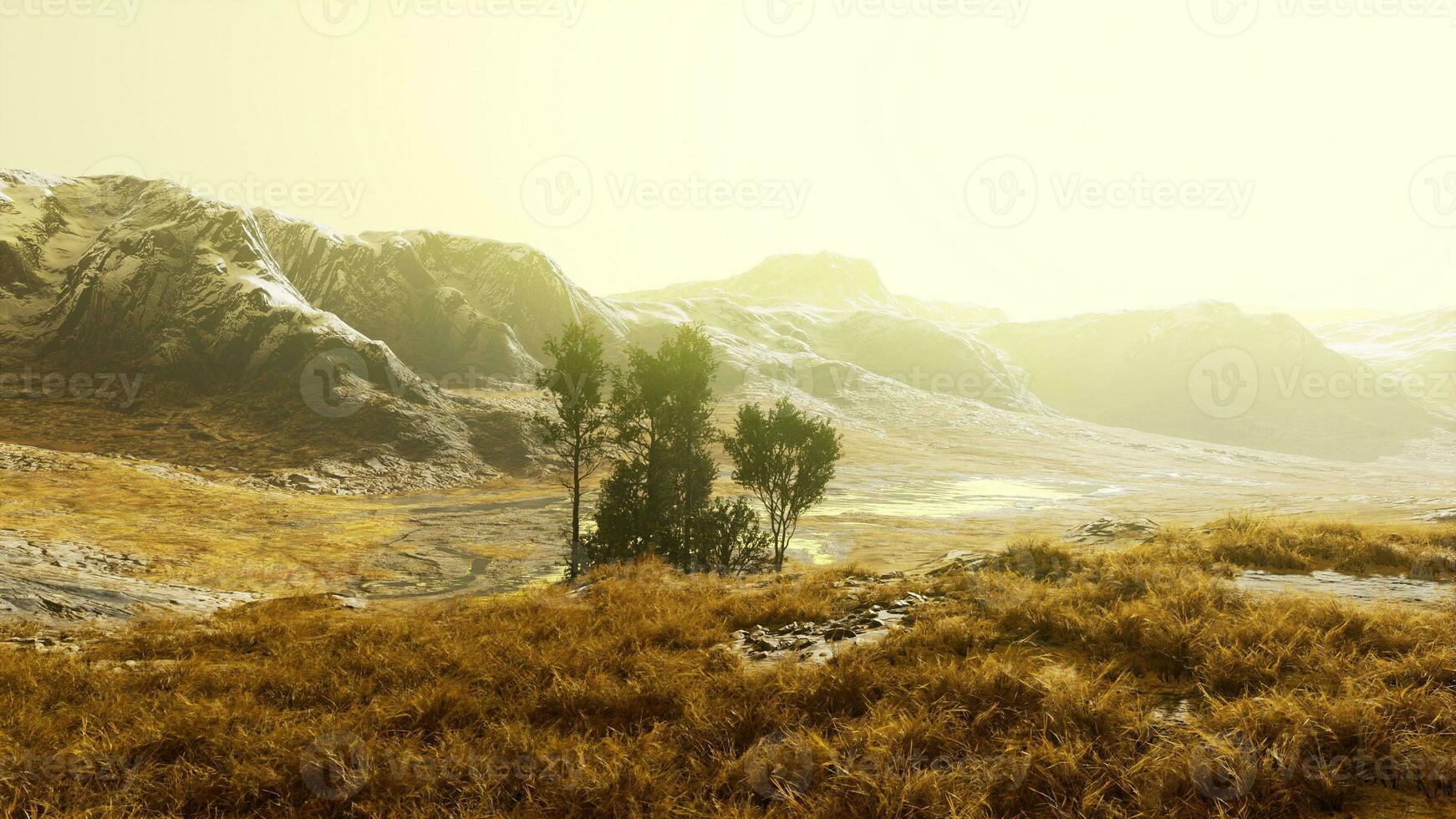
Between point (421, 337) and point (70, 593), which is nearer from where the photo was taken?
point (70, 593)

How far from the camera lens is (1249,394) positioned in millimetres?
176750

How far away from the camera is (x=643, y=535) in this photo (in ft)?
85.6

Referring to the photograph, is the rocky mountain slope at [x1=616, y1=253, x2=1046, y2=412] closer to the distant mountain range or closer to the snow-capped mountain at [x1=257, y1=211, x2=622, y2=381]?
the distant mountain range

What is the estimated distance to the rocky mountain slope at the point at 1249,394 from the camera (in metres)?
156

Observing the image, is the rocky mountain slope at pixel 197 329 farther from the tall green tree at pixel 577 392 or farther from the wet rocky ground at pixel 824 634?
the wet rocky ground at pixel 824 634

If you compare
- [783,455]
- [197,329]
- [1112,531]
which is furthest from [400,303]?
[1112,531]

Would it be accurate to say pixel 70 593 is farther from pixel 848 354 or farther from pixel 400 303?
pixel 848 354

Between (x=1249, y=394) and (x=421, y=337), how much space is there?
216108 mm

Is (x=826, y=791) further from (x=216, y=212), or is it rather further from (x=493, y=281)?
(x=493, y=281)

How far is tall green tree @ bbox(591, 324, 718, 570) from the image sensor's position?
26.1m

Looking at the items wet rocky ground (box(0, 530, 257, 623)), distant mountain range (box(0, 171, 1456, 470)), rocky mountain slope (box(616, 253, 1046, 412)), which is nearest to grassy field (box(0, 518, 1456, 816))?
wet rocky ground (box(0, 530, 257, 623))

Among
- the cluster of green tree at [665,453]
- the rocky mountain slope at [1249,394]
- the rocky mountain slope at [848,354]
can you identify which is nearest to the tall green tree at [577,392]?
the cluster of green tree at [665,453]

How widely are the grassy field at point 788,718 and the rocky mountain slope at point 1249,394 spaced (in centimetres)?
19521

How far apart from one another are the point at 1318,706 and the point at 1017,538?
7637 mm
